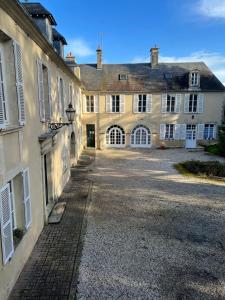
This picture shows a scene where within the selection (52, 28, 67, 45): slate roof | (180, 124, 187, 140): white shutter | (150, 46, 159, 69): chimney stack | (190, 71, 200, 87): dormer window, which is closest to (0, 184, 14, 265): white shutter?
(52, 28, 67, 45): slate roof

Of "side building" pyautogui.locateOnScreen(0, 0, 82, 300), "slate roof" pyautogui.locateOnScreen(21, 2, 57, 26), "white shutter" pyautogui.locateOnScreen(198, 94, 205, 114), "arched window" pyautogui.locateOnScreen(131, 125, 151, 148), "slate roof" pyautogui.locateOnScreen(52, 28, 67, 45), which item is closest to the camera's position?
"side building" pyautogui.locateOnScreen(0, 0, 82, 300)

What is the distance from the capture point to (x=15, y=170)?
477cm

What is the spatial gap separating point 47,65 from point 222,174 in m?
11.0

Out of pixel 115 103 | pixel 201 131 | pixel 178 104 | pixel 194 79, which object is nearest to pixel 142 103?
pixel 115 103

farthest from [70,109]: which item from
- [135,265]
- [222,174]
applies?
[222,174]

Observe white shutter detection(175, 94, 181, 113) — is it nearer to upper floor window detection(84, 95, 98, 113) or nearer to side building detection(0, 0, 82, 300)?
upper floor window detection(84, 95, 98, 113)

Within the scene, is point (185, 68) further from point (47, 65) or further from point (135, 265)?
point (135, 265)

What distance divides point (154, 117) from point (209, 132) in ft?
17.8

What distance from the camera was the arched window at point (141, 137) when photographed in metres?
22.0

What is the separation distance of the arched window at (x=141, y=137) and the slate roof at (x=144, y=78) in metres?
3.59

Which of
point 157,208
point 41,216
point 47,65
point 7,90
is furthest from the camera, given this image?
point 157,208

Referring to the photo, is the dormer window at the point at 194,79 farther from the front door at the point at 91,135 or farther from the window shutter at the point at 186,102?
the front door at the point at 91,135

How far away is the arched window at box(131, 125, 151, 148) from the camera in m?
22.0

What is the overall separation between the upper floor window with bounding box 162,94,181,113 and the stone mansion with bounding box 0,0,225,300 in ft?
0.29
